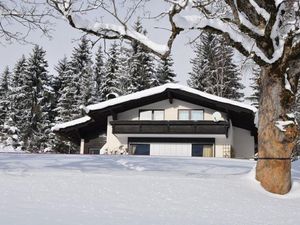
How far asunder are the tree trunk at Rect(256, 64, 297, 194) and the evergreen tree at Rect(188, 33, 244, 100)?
27776 millimetres

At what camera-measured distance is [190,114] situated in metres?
27.7

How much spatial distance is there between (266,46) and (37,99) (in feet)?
134

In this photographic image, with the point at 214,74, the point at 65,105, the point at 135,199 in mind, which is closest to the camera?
the point at 135,199

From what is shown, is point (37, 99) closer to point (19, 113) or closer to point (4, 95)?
point (19, 113)

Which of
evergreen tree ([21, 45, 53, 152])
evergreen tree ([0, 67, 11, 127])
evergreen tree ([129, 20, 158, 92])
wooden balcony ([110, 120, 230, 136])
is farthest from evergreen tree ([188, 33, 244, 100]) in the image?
→ evergreen tree ([0, 67, 11, 127])

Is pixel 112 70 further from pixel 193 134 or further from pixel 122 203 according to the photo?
pixel 122 203

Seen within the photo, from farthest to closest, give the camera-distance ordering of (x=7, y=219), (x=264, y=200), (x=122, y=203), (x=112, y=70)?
(x=112, y=70) < (x=264, y=200) < (x=122, y=203) < (x=7, y=219)

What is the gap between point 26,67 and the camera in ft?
158

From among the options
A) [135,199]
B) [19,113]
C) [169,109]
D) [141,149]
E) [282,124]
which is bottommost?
[135,199]

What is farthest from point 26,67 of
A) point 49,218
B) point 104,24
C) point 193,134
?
point 49,218

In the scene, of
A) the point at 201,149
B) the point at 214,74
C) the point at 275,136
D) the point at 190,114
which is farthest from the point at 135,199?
the point at 214,74

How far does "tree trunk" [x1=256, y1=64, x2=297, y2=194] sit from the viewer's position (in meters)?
8.33

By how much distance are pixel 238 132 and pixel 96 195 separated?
22964 mm

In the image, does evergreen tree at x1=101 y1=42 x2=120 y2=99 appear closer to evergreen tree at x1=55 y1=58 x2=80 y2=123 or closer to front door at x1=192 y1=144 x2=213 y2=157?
evergreen tree at x1=55 y1=58 x2=80 y2=123
